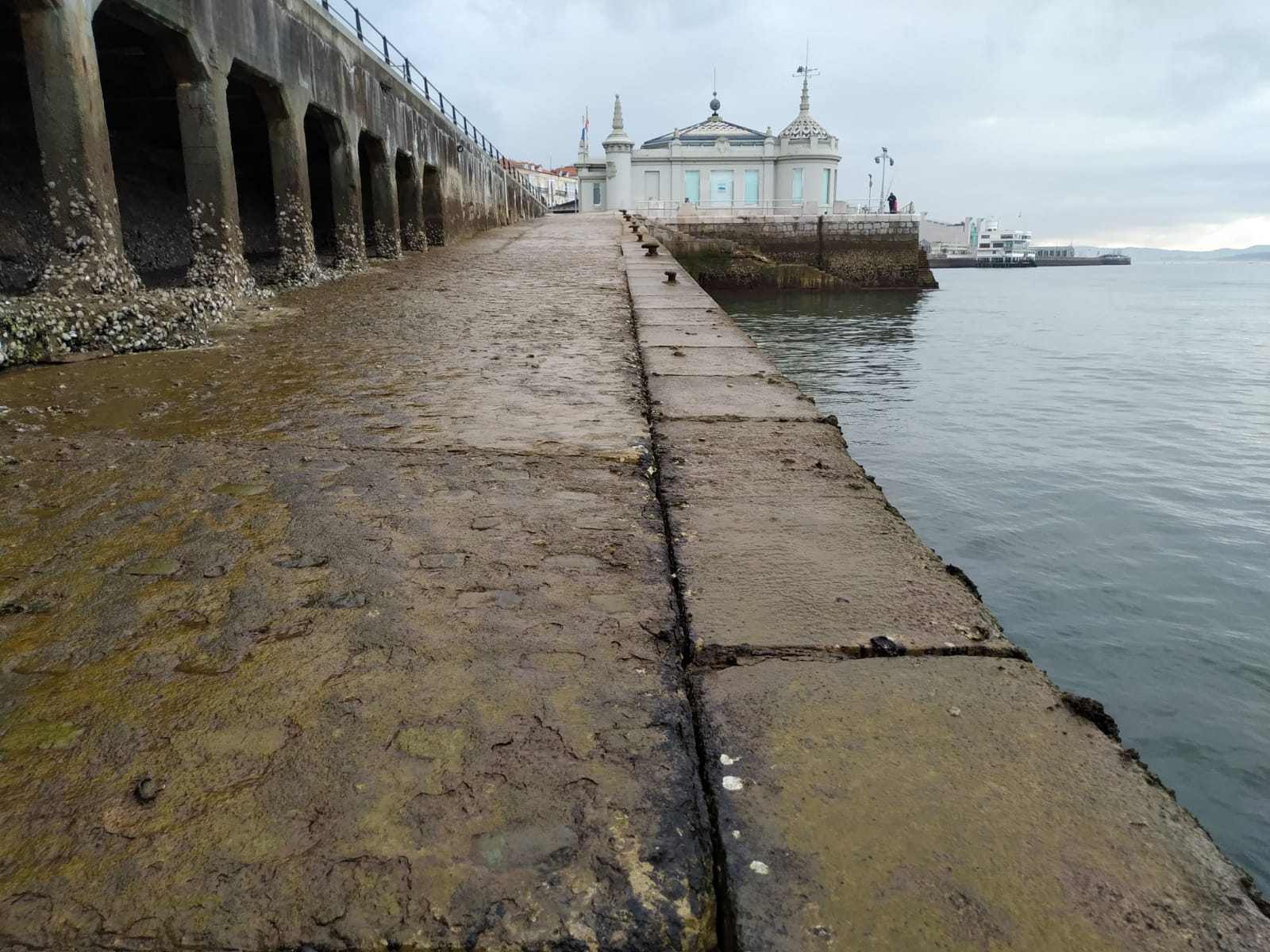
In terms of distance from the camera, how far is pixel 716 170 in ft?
157

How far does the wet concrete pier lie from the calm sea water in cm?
170

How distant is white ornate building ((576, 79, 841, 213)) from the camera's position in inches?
1829

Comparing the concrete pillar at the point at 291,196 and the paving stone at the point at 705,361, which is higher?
the concrete pillar at the point at 291,196

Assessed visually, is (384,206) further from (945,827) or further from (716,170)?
(716,170)

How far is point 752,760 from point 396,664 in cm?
66

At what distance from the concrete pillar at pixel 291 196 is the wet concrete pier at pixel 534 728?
22.4 feet

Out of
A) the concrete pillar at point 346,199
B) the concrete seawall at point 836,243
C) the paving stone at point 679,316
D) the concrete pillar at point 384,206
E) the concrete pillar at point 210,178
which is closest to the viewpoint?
the paving stone at point 679,316

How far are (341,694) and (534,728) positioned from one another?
0.35m

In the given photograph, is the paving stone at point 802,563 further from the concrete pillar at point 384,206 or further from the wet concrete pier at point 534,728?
the concrete pillar at point 384,206

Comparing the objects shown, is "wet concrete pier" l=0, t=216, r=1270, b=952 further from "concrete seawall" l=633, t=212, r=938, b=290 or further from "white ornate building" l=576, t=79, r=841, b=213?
"white ornate building" l=576, t=79, r=841, b=213

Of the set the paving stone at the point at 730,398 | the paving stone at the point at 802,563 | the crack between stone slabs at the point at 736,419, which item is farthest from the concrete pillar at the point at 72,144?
the paving stone at the point at 802,563

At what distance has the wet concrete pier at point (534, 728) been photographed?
98 cm

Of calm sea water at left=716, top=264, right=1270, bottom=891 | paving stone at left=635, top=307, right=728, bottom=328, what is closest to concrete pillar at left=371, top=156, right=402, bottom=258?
calm sea water at left=716, top=264, right=1270, bottom=891

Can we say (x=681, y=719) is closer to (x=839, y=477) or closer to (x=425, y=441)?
(x=839, y=477)
